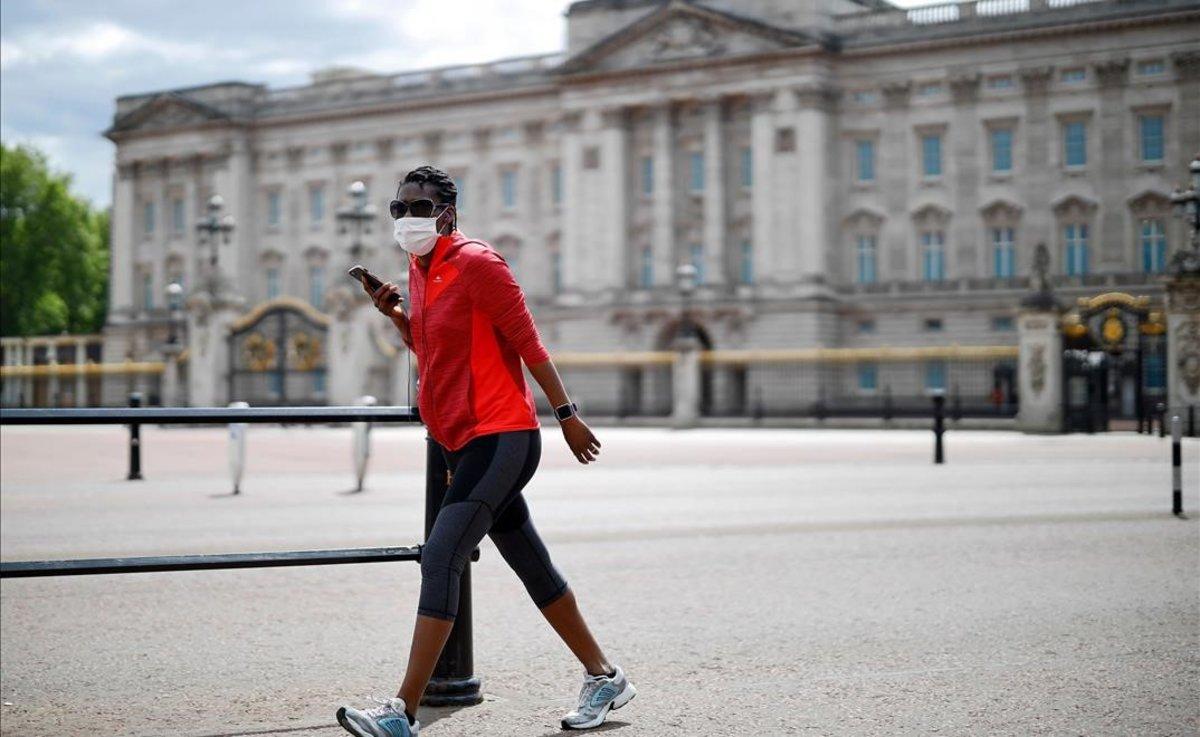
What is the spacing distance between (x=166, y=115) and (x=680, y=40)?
32716 mm

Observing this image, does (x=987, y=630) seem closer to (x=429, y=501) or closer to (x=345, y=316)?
(x=429, y=501)

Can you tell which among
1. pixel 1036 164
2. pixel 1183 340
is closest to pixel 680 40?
pixel 1036 164

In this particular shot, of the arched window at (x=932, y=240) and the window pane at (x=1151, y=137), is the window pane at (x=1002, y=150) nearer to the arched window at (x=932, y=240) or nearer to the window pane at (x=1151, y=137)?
the arched window at (x=932, y=240)

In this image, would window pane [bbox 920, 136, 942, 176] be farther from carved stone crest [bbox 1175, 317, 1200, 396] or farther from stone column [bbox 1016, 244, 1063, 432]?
carved stone crest [bbox 1175, 317, 1200, 396]

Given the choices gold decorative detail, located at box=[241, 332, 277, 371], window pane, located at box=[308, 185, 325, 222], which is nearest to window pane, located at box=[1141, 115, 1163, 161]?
gold decorative detail, located at box=[241, 332, 277, 371]

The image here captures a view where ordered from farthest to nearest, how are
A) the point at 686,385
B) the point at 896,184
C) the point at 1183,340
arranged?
the point at 896,184 < the point at 686,385 < the point at 1183,340

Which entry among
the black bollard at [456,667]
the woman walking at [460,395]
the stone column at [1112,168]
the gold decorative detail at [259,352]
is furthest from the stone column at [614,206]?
the woman walking at [460,395]

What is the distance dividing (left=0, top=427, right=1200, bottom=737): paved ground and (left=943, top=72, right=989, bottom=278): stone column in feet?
165

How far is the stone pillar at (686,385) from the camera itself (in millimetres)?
52375

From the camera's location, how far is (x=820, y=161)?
2758 inches

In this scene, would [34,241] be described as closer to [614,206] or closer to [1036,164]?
[614,206]

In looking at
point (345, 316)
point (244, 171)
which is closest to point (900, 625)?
point (345, 316)

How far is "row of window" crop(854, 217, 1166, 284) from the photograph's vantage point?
64.7 metres

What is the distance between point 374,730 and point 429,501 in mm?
1117
